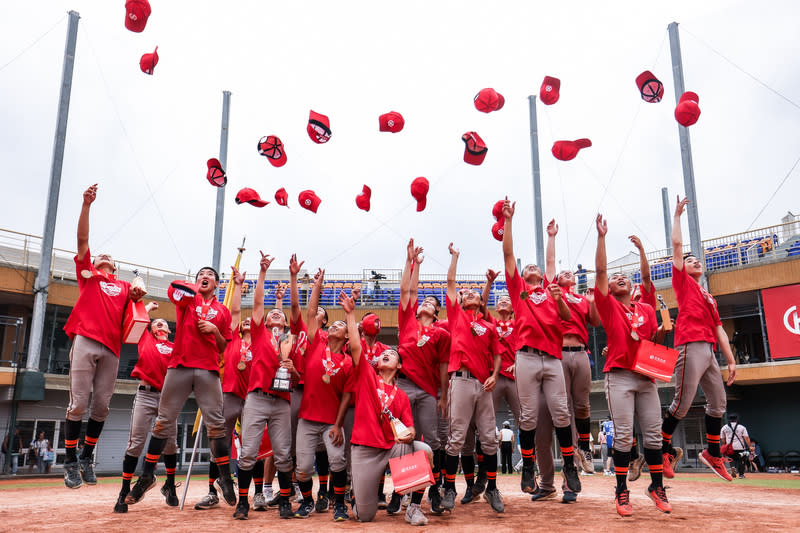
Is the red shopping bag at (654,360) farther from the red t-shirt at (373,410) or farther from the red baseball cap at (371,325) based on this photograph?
the red baseball cap at (371,325)

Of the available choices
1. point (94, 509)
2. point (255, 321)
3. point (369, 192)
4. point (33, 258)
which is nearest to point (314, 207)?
point (369, 192)

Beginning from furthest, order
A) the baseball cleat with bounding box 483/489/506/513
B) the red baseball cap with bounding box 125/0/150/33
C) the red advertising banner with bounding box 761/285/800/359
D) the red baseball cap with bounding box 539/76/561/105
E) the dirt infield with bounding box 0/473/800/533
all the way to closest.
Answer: the red advertising banner with bounding box 761/285/800/359 < the red baseball cap with bounding box 539/76/561/105 < the red baseball cap with bounding box 125/0/150/33 < the baseball cleat with bounding box 483/489/506/513 < the dirt infield with bounding box 0/473/800/533

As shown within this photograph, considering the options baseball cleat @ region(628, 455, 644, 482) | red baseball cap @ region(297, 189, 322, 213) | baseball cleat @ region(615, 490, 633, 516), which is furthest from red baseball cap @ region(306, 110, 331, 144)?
baseball cleat @ region(615, 490, 633, 516)

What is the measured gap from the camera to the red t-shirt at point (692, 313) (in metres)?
6.89

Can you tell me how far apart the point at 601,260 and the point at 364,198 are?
6.96 meters

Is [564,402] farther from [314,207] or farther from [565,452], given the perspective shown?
[314,207]

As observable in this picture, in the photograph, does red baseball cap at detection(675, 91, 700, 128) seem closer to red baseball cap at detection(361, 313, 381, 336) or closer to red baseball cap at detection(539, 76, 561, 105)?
red baseball cap at detection(539, 76, 561, 105)

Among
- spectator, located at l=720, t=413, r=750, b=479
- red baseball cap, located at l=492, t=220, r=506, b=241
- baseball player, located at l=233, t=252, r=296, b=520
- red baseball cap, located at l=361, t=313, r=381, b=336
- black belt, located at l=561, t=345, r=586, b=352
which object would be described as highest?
red baseball cap, located at l=492, t=220, r=506, b=241

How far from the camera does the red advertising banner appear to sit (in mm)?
19281

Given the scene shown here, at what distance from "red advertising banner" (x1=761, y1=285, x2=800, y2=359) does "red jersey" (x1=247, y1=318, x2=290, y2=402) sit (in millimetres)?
18775

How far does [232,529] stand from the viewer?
5.28 m

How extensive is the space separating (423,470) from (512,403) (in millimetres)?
2548

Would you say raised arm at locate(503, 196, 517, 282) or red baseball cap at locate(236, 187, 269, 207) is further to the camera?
red baseball cap at locate(236, 187, 269, 207)

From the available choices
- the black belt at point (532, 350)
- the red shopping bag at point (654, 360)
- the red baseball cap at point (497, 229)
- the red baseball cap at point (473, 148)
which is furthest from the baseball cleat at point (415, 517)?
the red baseball cap at point (473, 148)
